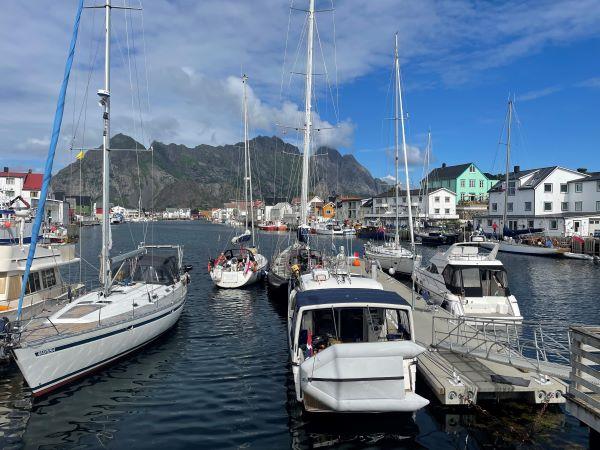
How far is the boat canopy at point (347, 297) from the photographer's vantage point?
12344 millimetres

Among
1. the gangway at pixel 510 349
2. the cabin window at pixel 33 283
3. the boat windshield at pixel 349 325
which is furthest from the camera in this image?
the cabin window at pixel 33 283

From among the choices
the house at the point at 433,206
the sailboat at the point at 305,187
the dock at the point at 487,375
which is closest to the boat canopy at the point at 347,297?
the dock at the point at 487,375

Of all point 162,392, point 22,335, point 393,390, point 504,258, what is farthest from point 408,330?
point 504,258

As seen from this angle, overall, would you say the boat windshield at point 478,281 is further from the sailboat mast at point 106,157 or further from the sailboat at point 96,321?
the sailboat mast at point 106,157

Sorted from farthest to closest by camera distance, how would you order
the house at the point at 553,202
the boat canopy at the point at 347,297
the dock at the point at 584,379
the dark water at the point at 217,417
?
the house at the point at 553,202 → the boat canopy at the point at 347,297 → the dark water at the point at 217,417 → the dock at the point at 584,379

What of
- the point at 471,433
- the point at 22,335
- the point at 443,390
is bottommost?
the point at 471,433

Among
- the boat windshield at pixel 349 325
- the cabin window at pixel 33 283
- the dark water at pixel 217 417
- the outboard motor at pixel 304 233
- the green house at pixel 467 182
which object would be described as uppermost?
the green house at pixel 467 182

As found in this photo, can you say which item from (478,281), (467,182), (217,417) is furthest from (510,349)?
(467,182)

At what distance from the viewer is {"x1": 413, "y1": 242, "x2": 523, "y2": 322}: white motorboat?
21.1m

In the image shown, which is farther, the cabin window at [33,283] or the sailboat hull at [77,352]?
the cabin window at [33,283]

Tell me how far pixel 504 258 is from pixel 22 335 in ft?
180

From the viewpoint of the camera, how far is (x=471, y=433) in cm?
1146

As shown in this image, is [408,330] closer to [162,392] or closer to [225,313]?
[162,392]

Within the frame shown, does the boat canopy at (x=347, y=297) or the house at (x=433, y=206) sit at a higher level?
the house at (x=433, y=206)
